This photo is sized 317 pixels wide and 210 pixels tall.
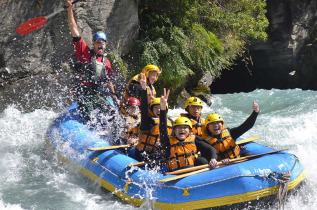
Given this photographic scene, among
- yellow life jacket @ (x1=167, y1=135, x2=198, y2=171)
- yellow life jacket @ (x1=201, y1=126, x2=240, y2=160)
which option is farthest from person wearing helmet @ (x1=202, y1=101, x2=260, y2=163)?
yellow life jacket @ (x1=167, y1=135, x2=198, y2=171)

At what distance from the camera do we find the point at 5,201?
5.13 meters

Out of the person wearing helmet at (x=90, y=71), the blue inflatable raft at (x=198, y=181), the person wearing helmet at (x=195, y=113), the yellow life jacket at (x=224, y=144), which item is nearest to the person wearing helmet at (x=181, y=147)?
the yellow life jacket at (x=224, y=144)

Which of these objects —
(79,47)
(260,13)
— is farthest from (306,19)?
(79,47)

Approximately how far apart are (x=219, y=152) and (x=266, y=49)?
1143 centimetres

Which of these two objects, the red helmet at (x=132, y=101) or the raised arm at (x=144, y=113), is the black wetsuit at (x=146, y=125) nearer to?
the raised arm at (x=144, y=113)

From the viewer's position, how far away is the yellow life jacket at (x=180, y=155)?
489 centimetres

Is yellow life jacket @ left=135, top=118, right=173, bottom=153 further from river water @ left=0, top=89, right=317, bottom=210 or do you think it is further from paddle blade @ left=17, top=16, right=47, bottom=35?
paddle blade @ left=17, top=16, right=47, bottom=35

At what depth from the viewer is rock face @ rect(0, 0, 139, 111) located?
27.9 feet

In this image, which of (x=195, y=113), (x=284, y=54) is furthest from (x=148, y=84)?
(x=284, y=54)

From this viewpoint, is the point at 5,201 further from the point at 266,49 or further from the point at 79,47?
the point at 266,49

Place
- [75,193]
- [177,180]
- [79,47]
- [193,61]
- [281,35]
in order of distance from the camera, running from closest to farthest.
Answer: [177,180] → [75,193] → [79,47] → [193,61] → [281,35]

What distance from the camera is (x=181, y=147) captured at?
16.1 ft

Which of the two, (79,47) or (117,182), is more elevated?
(79,47)

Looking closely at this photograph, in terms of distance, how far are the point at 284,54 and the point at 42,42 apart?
9.63 m
